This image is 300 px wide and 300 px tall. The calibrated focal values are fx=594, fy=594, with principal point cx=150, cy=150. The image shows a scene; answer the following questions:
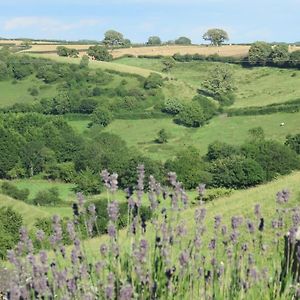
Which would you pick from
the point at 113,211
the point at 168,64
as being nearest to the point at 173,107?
the point at 168,64

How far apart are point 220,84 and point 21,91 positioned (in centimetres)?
4302

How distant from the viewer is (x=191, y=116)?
102 metres

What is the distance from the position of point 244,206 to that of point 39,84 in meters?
118

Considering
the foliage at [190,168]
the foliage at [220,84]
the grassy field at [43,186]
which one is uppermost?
the foliage at [220,84]

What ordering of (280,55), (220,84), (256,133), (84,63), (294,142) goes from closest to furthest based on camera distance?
(294,142)
(256,133)
(220,84)
(280,55)
(84,63)

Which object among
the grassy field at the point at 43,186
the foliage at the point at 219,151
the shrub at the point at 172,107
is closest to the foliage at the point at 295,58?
the shrub at the point at 172,107

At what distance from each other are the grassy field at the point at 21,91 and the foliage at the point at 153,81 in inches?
825

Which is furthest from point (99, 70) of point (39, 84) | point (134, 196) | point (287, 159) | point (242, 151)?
point (134, 196)

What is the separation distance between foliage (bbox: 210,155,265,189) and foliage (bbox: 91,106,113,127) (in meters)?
39.5

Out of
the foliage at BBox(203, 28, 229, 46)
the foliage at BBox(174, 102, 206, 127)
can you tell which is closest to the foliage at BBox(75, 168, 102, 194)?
the foliage at BBox(174, 102, 206, 127)

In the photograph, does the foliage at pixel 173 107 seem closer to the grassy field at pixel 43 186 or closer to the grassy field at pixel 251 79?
the grassy field at pixel 251 79

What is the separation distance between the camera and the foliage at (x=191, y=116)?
335ft

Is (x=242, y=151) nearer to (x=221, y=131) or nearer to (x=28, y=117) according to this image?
(x=221, y=131)

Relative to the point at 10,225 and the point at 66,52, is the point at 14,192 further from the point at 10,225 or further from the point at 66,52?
the point at 66,52
